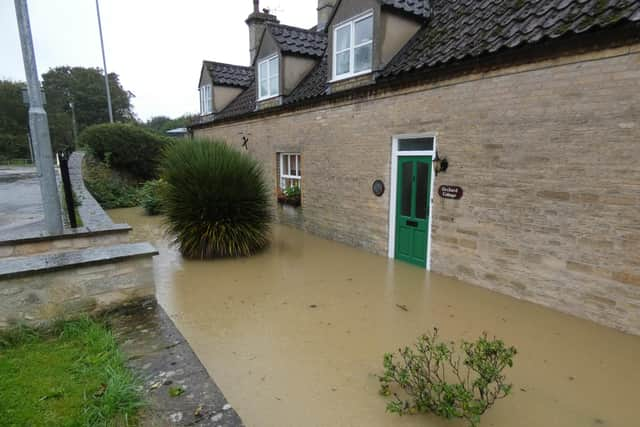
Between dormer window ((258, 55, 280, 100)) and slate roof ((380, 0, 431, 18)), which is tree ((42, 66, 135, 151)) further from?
slate roof ((380, 0, 431, 18))

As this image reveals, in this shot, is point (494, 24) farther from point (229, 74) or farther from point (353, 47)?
point (229, 74)

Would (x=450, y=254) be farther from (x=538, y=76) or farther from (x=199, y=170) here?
(x=199, y=170)

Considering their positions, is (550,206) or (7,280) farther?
(550,206)

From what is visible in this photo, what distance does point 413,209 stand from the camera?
673cm

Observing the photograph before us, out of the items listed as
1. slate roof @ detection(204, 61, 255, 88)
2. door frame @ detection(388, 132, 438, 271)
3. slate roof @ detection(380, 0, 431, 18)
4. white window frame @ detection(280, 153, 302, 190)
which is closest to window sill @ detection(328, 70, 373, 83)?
slate roof @ detection(380, 0, 431, 18)

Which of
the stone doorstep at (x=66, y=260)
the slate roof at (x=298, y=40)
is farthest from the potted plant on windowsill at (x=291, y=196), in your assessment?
the stone doorstep at (x=66, y=260)

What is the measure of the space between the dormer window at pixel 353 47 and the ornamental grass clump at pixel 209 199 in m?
Answer: 3.25

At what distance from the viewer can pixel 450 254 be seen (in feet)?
19.7

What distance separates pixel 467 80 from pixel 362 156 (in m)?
2.78

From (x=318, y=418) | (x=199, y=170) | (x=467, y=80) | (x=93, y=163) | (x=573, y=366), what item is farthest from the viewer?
(x=93, y=163)

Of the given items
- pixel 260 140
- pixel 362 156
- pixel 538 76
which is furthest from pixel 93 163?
pixel 538 76

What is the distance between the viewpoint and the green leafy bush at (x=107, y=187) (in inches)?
559

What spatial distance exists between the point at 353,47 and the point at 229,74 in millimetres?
9012

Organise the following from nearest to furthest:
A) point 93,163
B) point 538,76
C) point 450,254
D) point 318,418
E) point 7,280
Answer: point 318,418 < point 7,280 < point 538,76 < point 450,254 < point 93,163
